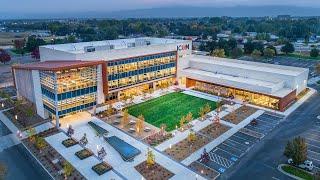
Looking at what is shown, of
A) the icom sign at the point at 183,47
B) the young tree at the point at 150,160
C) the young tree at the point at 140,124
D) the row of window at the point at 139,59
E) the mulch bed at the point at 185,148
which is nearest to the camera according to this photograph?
the young tree at the point at 150,160

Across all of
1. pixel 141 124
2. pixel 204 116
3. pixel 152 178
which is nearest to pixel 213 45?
pixel 204 116

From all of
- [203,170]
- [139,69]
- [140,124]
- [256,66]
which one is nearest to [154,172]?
[203,170]

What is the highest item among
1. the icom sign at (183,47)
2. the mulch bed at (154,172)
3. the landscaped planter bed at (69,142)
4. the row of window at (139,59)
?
the icom sign at (183,47)

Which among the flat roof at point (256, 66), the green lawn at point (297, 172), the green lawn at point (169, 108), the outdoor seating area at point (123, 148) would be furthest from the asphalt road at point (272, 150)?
the green lawn at point (169, 108)

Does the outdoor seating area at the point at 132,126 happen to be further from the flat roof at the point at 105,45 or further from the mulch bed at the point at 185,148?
the flat roof at the point at 105,45

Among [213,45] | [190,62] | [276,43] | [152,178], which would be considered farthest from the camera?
[276,43]

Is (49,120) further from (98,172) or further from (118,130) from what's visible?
(98,172)

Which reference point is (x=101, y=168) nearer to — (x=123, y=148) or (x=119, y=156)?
(x=119, y=156)
